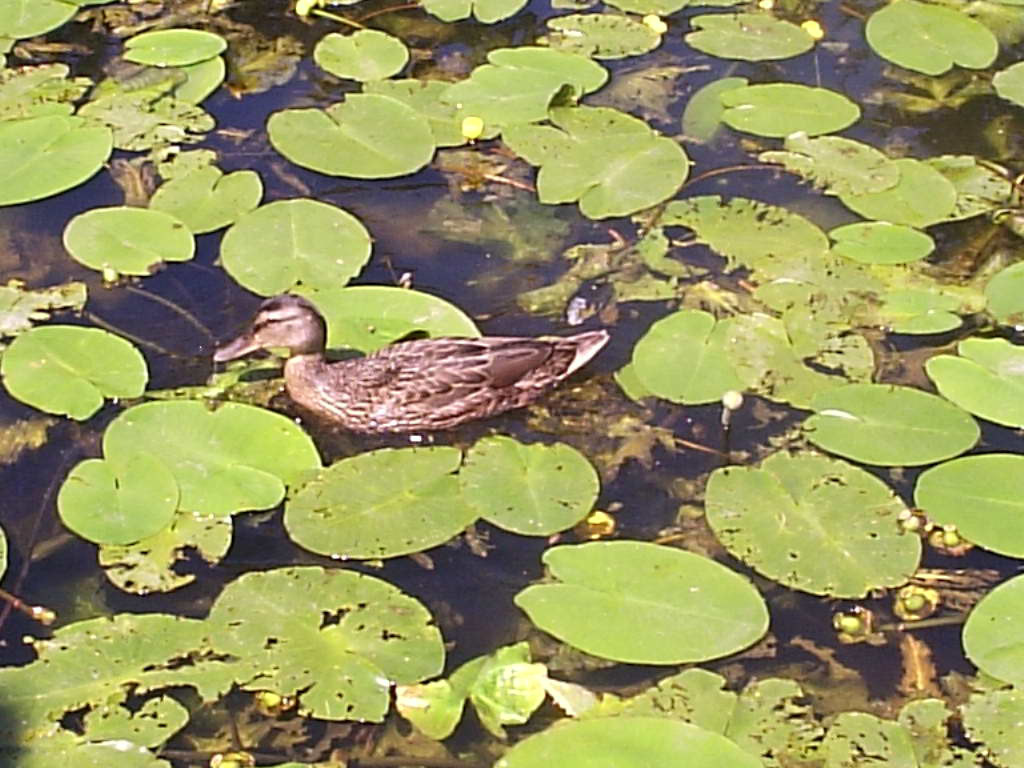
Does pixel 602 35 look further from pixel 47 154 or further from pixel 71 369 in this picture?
pixel 71 369

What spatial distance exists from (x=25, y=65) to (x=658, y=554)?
4945mm

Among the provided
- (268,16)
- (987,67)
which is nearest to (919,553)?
(987,67)

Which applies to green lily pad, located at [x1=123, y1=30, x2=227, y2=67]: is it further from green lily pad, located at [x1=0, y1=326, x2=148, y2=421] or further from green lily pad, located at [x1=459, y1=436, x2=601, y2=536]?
green lily pad, located at [x1=459, y1=436, x2=601, y2=536]

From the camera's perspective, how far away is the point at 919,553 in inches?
235

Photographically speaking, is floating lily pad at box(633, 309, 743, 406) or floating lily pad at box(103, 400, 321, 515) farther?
floating lily pad at box(633, 309, 743, 406)

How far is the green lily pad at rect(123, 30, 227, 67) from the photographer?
883 cm

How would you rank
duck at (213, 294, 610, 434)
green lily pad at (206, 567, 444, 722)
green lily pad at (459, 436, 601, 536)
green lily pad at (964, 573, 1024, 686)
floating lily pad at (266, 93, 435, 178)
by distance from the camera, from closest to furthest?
1. green lily pad at (206, 567, 444, 722)
2. green lily pad at (964, 573, 1024, 686)
3. green lily pad at (459, 436, 601, 536)
4. duck at (213, 294, 610, 434)
5. floating lily pad at (266, 93, 435, 178)

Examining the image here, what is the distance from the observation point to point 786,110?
8.55m

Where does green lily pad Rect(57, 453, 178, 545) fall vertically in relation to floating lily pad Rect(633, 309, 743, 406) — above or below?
above

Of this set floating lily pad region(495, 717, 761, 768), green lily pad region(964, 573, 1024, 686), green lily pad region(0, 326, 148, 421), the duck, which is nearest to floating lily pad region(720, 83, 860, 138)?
the duck

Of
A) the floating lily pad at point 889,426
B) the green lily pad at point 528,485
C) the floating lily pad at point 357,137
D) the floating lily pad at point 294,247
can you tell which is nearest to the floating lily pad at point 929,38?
the floating lily pad at point 357,137

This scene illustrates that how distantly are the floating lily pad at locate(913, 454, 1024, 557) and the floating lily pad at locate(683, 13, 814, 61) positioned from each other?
11.4ft

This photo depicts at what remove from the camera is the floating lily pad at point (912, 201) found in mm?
7809

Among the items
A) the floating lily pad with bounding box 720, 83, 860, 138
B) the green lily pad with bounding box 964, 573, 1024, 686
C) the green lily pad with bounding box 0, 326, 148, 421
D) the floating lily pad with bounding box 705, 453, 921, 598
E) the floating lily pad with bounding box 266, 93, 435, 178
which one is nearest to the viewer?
the green lily pad with bounding box 964, 573, 1024, 686
